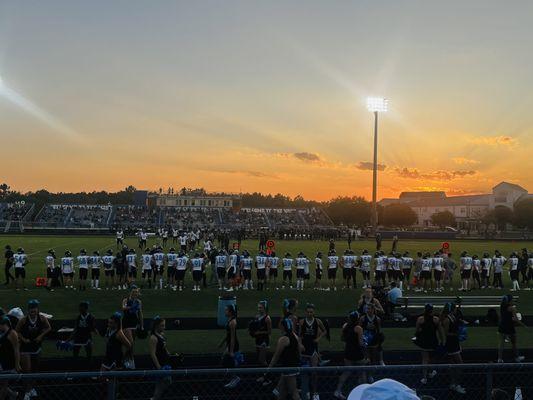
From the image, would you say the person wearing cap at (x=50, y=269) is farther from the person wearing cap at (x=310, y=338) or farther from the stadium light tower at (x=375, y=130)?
the stadium light tower at (x=375, y=130)

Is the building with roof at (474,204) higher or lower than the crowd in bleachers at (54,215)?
higher

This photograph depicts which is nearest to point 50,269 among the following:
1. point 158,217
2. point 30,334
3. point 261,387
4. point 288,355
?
point 30,334

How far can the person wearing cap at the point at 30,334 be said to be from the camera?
8.80 metres

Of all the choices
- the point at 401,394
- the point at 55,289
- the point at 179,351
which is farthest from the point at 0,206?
the point at 401,394

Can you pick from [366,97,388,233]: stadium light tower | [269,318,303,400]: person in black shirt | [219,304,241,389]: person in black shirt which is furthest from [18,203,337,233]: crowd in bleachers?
[269,318,303,400]: person in black shirt

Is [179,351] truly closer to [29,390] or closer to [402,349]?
[29,390]

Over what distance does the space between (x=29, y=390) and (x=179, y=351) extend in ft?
13.9

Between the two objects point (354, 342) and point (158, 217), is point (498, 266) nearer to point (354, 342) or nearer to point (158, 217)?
point (354, 342)

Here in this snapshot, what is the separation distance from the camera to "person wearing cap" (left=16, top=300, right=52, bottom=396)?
8805 mm

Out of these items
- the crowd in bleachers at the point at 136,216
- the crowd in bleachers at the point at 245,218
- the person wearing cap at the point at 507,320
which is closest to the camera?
the person wearing cap at the point at 507,320

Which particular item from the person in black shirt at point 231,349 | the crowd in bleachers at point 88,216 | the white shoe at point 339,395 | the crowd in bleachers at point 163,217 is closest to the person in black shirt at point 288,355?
the white shoe at point 339,395

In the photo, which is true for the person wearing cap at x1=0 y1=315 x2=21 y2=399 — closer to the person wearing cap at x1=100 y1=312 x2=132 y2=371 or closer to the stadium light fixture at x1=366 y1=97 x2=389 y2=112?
the person wearing cap at x1=100 y1=312 x2=132 y2=371

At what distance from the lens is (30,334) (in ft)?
29.2

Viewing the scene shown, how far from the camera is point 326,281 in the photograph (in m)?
25.0
